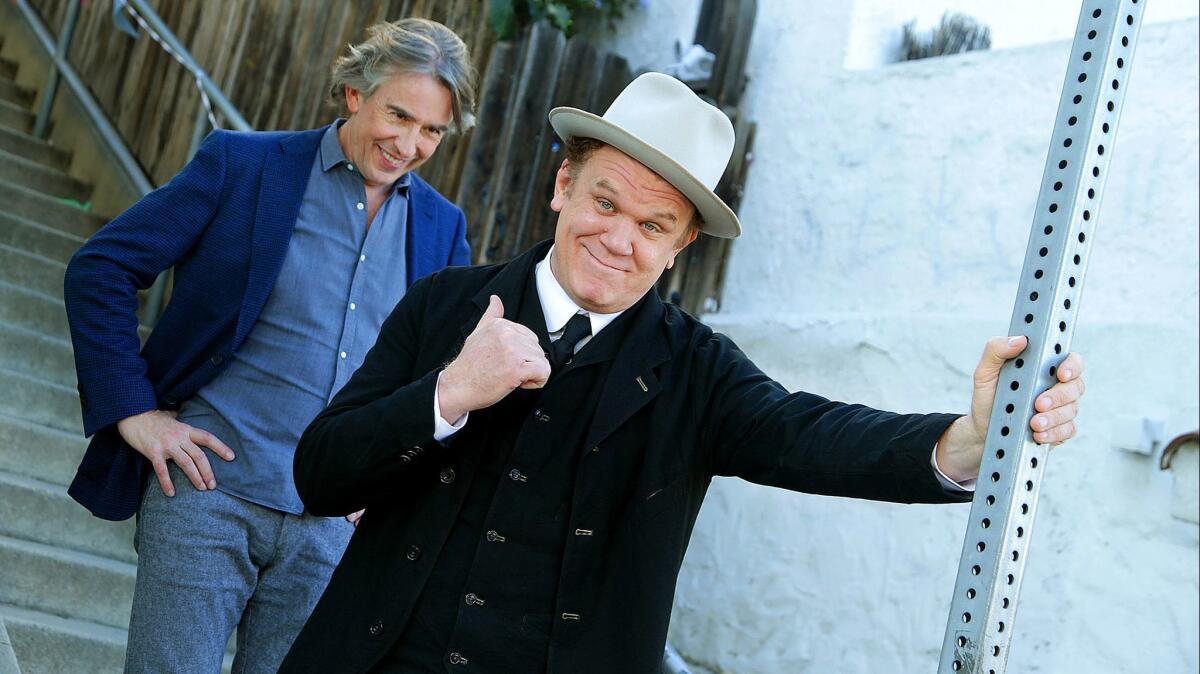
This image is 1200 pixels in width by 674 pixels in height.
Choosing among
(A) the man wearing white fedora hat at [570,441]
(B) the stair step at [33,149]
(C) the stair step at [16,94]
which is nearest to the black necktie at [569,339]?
(A) the man wearing white fedora hat at [570,441]

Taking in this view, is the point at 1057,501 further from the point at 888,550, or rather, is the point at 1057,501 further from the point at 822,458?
the point at 822,458

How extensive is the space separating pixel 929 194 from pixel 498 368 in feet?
9.71

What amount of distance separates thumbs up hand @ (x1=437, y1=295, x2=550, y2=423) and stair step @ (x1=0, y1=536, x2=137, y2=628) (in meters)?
2.68

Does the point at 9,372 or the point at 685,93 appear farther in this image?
the point at 9,372

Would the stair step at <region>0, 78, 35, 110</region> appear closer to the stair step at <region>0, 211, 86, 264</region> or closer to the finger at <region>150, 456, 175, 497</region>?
the stair step at <region>0, 211, 86, 264</region>

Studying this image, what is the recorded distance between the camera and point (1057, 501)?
12.3 ft

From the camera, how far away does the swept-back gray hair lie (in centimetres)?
294

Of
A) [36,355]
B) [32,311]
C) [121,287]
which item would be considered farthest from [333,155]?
[32,311]

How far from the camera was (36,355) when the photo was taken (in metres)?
5.29

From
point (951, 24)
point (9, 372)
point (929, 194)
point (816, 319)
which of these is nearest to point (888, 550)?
point (816, 319)

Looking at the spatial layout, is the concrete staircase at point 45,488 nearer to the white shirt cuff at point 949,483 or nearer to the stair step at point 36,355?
the stair step at point 36,355

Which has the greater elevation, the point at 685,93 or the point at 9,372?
the point at 685,93

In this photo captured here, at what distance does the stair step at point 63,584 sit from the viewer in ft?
13.2

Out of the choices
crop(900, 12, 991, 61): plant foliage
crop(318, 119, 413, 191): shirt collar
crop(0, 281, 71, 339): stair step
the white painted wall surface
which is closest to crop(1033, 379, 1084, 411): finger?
crop(318, 119, 413, 191): shirt collar
